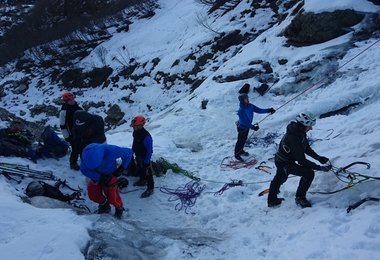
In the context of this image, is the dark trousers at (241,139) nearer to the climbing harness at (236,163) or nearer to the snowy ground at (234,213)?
the climbing harness at (236,163)

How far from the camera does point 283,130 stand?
32.8 ft

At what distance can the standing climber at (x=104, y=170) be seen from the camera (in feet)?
19.1

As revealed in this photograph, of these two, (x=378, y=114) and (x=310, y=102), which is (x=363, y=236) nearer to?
(x=378, y=114)

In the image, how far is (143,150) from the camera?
24.2 feet

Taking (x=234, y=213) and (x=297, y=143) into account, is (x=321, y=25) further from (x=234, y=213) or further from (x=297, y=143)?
(x=234, y=213)

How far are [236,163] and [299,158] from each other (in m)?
3.42

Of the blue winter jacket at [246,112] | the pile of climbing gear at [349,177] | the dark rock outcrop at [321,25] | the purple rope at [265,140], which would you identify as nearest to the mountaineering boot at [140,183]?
the blue winter jacket at [246,112]

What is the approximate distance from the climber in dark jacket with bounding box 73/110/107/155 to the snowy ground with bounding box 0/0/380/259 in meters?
1.03

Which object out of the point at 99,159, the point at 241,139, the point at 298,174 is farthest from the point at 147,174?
the point at 298,174

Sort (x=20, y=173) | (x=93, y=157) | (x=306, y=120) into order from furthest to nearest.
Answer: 1. (x=20, y=173)
2. (x=93, y=157)
3. (x=306, y=120)

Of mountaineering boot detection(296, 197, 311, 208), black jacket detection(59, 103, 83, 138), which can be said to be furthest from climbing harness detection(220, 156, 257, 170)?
black jacket detection(59, 103, 83, 138)

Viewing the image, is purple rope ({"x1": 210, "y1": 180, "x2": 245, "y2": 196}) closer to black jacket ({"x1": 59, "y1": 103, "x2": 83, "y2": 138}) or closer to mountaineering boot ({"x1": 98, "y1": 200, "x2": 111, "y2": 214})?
mountaineering boot ({"x1": 98, "y1": 200, "x2": 111, "y2": 214})

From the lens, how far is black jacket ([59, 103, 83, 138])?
25.3 feet

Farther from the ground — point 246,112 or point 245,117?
point 246,112
